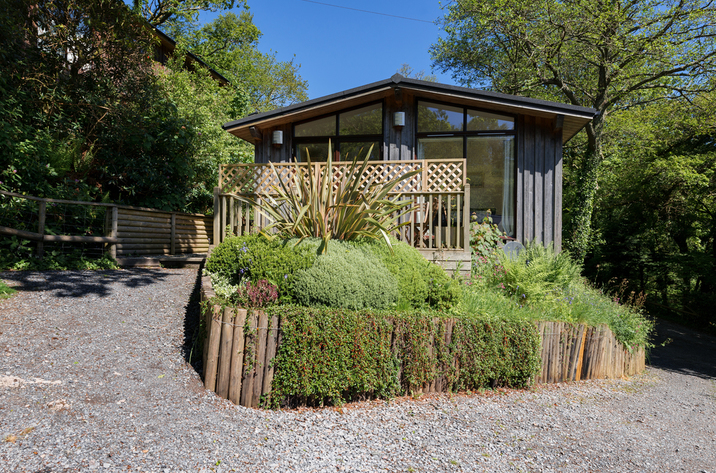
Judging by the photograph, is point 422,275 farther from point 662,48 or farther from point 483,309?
point 662,48

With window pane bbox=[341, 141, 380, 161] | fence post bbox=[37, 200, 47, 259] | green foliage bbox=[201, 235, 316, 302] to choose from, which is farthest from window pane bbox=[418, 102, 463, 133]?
fence post bbox=[37, 200, 47, 259]

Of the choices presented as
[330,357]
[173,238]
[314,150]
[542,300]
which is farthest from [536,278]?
[173,238]

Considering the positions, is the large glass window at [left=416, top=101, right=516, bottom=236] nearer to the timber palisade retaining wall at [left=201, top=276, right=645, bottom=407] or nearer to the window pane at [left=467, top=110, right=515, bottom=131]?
the window pane at [left=467, top=110, right=515, bottom=131]

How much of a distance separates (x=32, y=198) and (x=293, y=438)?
664 cm

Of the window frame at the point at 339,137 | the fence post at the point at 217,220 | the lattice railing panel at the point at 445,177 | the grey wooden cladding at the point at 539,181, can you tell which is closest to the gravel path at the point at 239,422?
the fence post at the point at 217,220

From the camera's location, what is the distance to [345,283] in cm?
389

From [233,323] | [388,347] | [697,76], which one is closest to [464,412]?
[388,347]

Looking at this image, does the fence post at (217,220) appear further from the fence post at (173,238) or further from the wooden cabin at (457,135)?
the fence post at (173,238)

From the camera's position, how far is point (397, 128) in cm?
887

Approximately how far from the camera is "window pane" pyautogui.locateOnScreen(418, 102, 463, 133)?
28.9ft

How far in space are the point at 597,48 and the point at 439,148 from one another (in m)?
8.34

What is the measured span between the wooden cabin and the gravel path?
394 cm

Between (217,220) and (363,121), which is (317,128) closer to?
(363,121)

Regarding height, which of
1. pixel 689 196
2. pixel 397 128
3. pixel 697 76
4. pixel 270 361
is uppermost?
pixel 697 76
